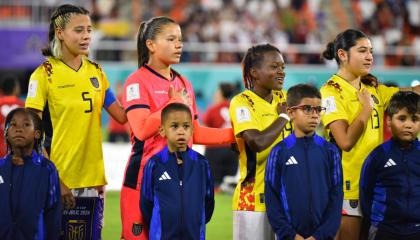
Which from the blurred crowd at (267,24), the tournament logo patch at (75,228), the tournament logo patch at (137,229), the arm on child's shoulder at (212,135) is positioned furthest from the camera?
the blurred crowd at (267,24)

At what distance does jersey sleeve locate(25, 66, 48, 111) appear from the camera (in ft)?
19.1

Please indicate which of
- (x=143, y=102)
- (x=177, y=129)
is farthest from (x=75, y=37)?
(x=177, y=129)

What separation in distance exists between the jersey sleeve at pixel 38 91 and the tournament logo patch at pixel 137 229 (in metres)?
1.06

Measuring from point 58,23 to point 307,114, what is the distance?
1960 millimetres

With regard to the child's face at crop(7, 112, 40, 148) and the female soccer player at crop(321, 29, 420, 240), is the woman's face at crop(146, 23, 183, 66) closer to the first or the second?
the child's face at crop(7, 112, 40, 148)

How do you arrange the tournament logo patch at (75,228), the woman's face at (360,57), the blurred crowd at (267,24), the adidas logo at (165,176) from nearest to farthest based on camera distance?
the adidas logo at (165,176) < the tournament logo patch at (75,228) < the woman's face at (360,57) < the blurred crowd at (267,24)

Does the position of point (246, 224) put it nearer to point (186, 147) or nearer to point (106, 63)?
point (186, 147)

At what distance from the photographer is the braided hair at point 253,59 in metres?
6.03

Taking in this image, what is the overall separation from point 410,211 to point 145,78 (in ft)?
6.93

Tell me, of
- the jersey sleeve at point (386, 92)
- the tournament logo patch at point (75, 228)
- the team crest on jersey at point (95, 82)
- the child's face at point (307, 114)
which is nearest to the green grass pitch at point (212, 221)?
the tournament logo patch at point (75, 228)

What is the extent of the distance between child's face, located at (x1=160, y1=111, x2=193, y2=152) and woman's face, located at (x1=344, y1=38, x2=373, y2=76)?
1510 mm

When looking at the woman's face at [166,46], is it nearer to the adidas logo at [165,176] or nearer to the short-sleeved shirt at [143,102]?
the short-sleeved shirt at [143,102]

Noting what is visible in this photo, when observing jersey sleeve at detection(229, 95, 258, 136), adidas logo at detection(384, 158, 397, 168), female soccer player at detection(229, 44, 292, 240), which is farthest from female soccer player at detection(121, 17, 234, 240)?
adidas logo at detection(384, 158, 397, 168)

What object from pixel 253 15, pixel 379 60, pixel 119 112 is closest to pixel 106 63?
pixel 253 15
